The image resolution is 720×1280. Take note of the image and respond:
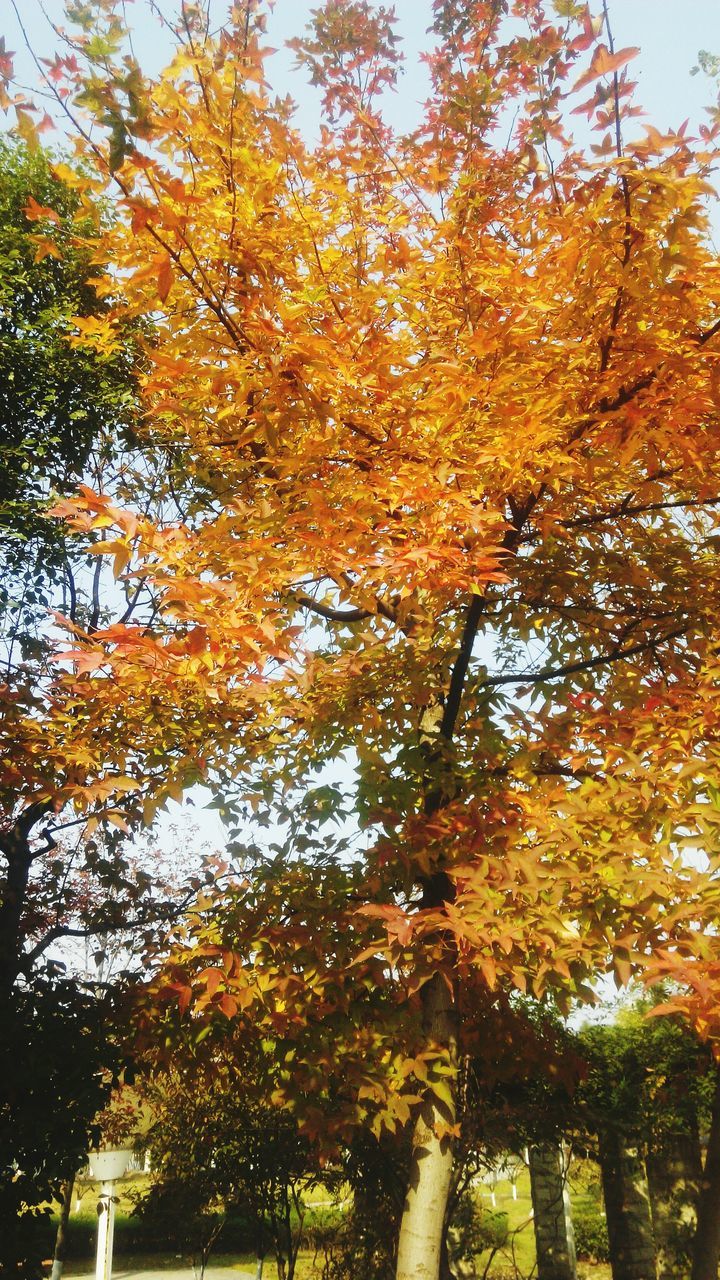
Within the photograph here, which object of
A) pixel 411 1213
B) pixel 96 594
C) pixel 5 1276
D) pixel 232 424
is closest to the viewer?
pixel 411 1213

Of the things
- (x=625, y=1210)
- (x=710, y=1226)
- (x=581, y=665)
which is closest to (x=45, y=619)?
(x=581, y=665)

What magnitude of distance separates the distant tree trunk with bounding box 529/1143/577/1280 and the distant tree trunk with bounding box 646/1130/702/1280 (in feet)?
3.73

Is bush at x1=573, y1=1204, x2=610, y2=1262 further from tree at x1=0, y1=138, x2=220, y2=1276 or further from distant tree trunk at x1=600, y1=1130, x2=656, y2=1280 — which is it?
tree at x1=0, y1=138, x2=220, y2=1276

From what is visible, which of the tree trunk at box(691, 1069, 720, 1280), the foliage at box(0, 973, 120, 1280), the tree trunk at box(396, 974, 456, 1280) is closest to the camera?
the tree trunk at box(396, 974, 456, 1280)

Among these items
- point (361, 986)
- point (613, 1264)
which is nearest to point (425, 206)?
point (361, 986)

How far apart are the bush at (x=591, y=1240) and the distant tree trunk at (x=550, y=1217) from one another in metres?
3.76

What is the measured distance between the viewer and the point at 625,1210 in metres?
9.39

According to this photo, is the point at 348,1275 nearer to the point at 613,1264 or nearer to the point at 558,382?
the point at 613,1264

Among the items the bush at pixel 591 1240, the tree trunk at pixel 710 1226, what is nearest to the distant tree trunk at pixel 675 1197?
the bush at pixel 591 1240

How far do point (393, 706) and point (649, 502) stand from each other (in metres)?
1.62

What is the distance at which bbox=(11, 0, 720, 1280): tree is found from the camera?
2.86 meters

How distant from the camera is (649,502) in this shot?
430 centimetres

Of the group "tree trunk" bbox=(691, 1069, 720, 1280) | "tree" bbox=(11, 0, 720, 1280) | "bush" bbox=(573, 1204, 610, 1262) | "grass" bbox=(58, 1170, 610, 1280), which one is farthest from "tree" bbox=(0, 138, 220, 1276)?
"bush" bbox=(573, 1204, 610, 1262)

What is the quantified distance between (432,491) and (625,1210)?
9.59 meters
